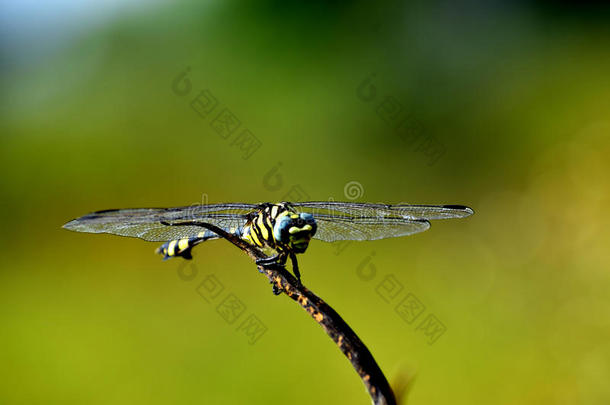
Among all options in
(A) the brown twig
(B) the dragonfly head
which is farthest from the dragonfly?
(A) the brown twig

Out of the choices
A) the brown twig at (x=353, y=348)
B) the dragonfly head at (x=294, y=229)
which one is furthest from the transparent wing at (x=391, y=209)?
the brown twig at (x=353, y=348)

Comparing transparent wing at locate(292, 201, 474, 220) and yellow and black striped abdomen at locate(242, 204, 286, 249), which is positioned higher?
yellow and black striped abdomen at locate(242, 204, 286, 249)

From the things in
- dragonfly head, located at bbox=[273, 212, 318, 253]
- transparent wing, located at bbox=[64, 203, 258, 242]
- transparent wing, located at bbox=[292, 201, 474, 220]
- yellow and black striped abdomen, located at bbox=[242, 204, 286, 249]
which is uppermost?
transparent wing, located at bbox=[64, 203, 258, 242]

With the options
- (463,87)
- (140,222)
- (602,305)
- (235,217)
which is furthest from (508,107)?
(140,222)

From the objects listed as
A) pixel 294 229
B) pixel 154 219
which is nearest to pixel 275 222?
pixel 294 229

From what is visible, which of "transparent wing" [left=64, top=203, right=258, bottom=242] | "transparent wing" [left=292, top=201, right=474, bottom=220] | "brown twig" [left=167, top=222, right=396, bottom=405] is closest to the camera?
"brown twig" [left=167, top=222, right=396, bottom=405]

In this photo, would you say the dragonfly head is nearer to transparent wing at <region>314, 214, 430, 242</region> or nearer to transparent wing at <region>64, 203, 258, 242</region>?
transparent wing at <region>64, 203, 258, 242</region>
